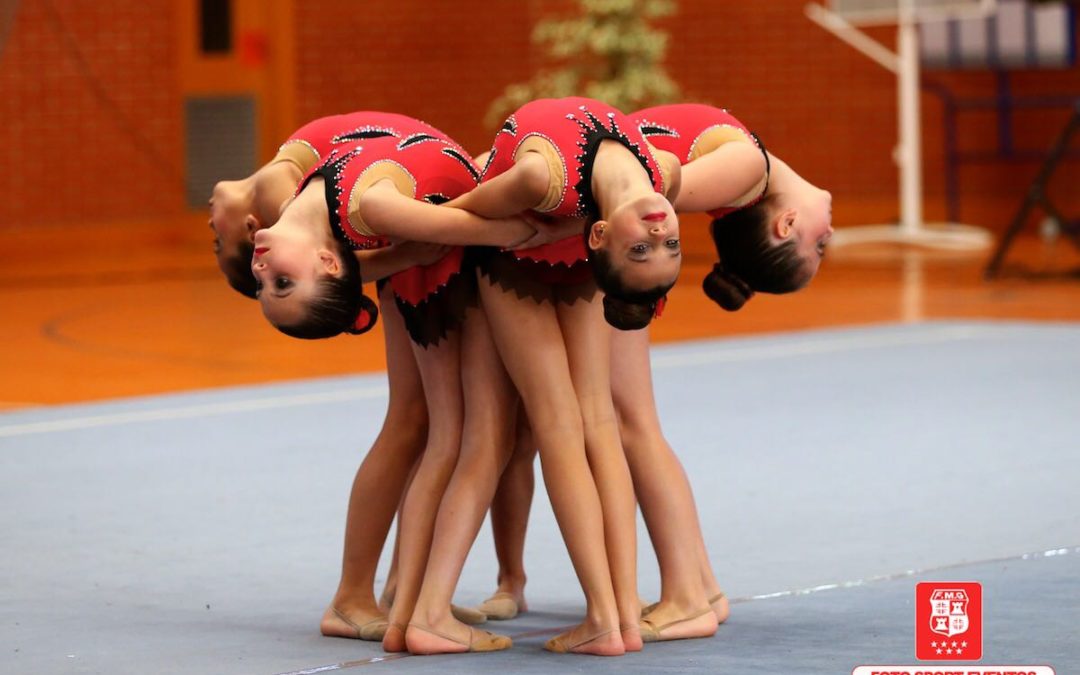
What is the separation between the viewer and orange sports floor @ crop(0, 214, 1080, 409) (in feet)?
23.5

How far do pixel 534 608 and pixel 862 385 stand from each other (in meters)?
3.18

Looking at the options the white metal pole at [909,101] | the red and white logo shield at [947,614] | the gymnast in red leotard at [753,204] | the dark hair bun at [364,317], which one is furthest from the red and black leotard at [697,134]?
the white metal pole at [909,101]

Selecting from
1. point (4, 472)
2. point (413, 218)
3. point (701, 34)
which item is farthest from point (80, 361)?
point (701, 34)

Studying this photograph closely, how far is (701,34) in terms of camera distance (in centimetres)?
1303

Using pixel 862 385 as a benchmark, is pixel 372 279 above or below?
above

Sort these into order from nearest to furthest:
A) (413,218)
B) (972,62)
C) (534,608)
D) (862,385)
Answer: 1. (413,218)
2. (534,608)
3. (862,385)
4. (972,62)

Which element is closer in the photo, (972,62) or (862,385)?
(862,385)

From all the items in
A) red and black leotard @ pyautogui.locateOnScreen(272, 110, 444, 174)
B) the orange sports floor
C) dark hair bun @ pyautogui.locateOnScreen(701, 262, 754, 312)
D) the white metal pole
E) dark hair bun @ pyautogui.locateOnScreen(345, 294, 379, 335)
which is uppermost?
the white metal pole

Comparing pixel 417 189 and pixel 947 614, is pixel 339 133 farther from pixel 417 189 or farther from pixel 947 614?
pixel 947 614

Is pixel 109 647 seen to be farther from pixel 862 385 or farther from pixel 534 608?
pixel 862 385

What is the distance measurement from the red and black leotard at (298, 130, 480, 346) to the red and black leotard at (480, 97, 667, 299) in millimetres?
78

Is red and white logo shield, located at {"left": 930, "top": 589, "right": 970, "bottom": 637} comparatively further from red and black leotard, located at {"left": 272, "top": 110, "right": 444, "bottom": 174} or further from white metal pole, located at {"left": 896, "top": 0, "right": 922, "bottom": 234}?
white metal pole, located at {"left": 896, "top": 0, "right": 922, "bottom": 234}

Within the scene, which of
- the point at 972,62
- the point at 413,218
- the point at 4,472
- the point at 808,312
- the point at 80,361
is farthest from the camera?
the point at 972,62

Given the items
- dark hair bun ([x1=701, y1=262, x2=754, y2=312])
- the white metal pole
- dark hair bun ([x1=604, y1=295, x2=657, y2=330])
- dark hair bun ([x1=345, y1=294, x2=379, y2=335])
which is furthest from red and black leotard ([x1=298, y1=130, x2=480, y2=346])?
the white metal pole
